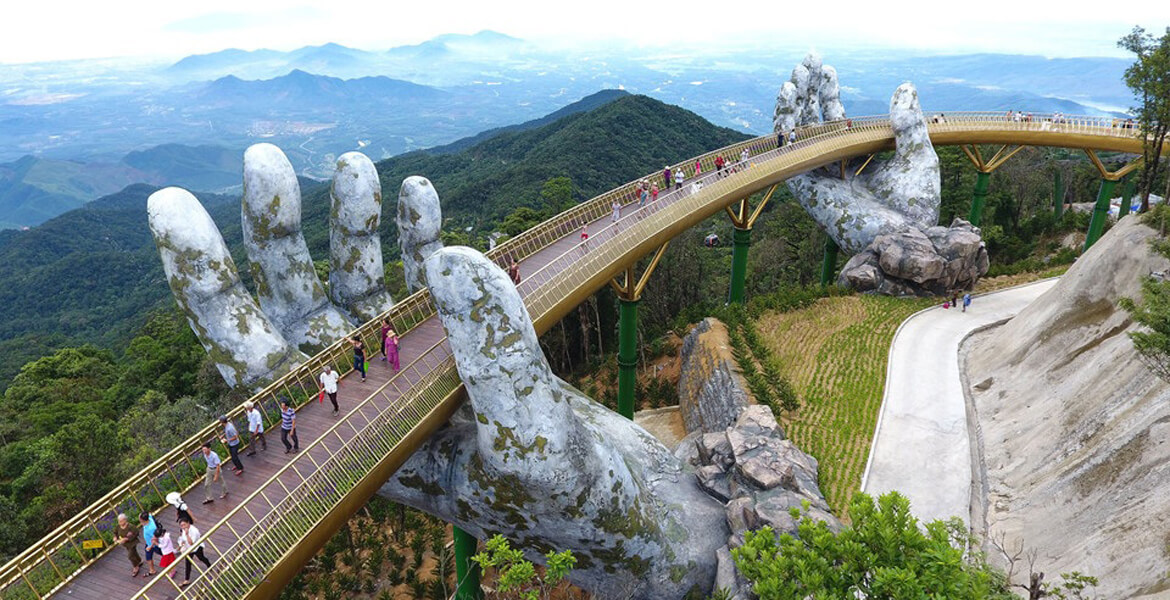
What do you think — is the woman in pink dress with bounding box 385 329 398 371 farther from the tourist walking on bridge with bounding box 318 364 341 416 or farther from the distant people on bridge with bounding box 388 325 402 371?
the tourist walking on bridge with bounding box 318 364 341 416

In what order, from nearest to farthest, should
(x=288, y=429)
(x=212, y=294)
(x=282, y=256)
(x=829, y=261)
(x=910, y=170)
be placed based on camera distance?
(x=288, y=429)
(x=212, y=294)
(x=282, y=256)
(x=910, y=170)
(x=829, y=261)

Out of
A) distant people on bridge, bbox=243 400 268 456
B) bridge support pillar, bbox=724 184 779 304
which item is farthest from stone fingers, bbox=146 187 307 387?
bridge support pillar, bbox=724 184 779 304

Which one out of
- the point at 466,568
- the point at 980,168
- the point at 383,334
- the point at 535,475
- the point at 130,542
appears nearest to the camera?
the point at 130,542

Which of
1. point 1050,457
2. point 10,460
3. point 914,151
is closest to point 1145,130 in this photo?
point 914,151

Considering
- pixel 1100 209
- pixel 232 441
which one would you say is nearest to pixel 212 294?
pixel 232 441

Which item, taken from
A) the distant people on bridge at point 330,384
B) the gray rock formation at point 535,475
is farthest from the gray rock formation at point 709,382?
the distant people on bridge at point 330,384

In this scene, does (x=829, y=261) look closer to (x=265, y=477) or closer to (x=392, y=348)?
(x=392, y=348)
